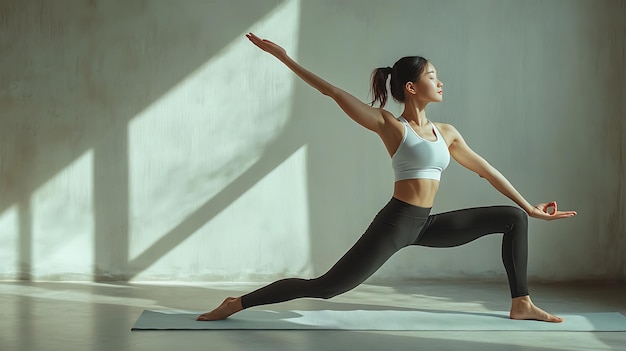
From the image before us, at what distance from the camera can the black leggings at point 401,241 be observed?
3379mm

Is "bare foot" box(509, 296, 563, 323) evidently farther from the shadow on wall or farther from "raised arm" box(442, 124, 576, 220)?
the shadow on wall

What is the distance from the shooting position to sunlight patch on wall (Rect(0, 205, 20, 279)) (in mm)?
4855

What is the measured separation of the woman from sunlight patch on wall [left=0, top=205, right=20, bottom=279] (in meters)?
1.80

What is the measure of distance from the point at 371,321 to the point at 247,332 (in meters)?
0.56

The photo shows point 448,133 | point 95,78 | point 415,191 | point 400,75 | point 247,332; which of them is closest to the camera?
point 247,332

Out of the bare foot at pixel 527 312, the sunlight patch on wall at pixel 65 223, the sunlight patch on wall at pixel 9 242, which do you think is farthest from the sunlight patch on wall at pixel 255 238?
the bare foot at pixel 527 312

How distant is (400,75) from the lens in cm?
357

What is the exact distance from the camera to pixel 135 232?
4.87 m

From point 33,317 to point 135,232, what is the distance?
3.98ft

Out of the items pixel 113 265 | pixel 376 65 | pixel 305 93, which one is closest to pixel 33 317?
pixel 113 265

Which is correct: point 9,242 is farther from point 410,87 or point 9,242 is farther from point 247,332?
point 410,87

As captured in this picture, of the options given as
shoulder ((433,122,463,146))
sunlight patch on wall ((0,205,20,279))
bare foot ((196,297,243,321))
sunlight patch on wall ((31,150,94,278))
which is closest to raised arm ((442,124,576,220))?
shoulder ((433,122,463,146))

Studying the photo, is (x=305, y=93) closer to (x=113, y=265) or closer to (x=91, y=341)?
(x=113, y=265)

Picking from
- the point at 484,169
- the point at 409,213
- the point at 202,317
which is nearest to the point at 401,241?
the point at 409,213
